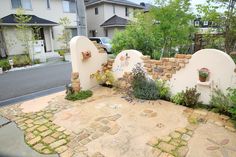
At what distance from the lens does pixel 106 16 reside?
2078cm

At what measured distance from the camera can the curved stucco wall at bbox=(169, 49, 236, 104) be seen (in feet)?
12.5

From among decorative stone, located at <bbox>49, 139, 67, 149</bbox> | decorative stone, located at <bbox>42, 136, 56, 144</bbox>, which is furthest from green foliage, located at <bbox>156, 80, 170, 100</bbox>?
decorative stone, located at <bbox>42, 136, 56, 144</bbox>

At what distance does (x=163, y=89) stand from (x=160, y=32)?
2.22m

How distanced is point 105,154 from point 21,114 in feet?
8.63

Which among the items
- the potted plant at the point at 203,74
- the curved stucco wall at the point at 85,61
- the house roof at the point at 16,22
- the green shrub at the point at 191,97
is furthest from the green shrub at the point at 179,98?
the house roof at the point at 16,22

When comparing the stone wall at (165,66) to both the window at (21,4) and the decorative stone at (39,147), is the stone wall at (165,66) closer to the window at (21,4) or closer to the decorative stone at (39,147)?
the decorative stone at (39,147)

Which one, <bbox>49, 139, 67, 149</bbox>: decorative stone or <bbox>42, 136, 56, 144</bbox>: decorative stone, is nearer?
<bbox>49, 139, 67, 149</bbox>: decorative stone

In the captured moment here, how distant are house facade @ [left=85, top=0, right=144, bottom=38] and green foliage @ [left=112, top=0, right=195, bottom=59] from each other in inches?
542

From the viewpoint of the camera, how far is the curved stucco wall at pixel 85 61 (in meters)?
5.08

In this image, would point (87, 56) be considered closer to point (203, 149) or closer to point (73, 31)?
Answer: point (203, 149)

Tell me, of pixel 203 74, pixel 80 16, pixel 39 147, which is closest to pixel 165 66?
pixel 203 74

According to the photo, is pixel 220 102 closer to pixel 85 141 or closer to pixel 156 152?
pixel 156 152

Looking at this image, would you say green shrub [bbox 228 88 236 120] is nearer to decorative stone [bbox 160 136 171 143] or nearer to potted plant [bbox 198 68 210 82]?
potted plant [bbox 198 68 210 82]

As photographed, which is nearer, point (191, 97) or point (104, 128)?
point (104, 128)
